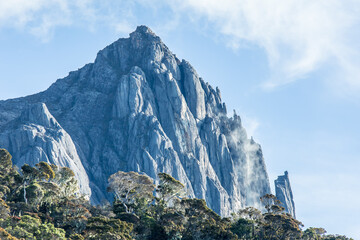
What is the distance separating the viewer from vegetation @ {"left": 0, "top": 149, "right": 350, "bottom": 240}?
106312 millimetres

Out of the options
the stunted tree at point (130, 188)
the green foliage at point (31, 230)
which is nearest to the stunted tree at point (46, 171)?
the stunted tree at point (130, 188)

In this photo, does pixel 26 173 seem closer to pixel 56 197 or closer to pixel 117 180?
pixel 56 197

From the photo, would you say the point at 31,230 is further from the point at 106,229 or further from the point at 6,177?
the point at 6,177

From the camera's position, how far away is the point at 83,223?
116312 mm

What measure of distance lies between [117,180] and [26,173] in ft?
72.9

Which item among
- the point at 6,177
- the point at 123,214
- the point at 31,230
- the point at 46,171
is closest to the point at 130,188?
the point at 123,214

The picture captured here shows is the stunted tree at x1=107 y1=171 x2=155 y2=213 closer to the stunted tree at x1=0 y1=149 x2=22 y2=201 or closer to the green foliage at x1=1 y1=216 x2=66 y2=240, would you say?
the stunted tree at x1=0 y1=149 x2=22 y2=201

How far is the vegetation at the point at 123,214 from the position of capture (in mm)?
106312

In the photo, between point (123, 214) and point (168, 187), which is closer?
point (123, 214)

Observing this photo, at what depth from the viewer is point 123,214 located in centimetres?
12775

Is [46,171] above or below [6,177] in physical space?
above

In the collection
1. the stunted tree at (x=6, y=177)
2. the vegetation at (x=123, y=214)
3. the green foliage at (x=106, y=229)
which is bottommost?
the green foliage at (x=106, y=229)

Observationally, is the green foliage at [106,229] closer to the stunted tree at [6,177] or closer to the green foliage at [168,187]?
the stunted tree at [6,177]

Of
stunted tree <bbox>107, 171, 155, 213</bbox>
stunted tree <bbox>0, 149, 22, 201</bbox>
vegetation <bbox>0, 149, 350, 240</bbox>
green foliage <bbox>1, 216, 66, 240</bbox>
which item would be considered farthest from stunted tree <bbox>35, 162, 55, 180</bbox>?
green foliage <bbox>1, 216, 66, 240</bbox>
